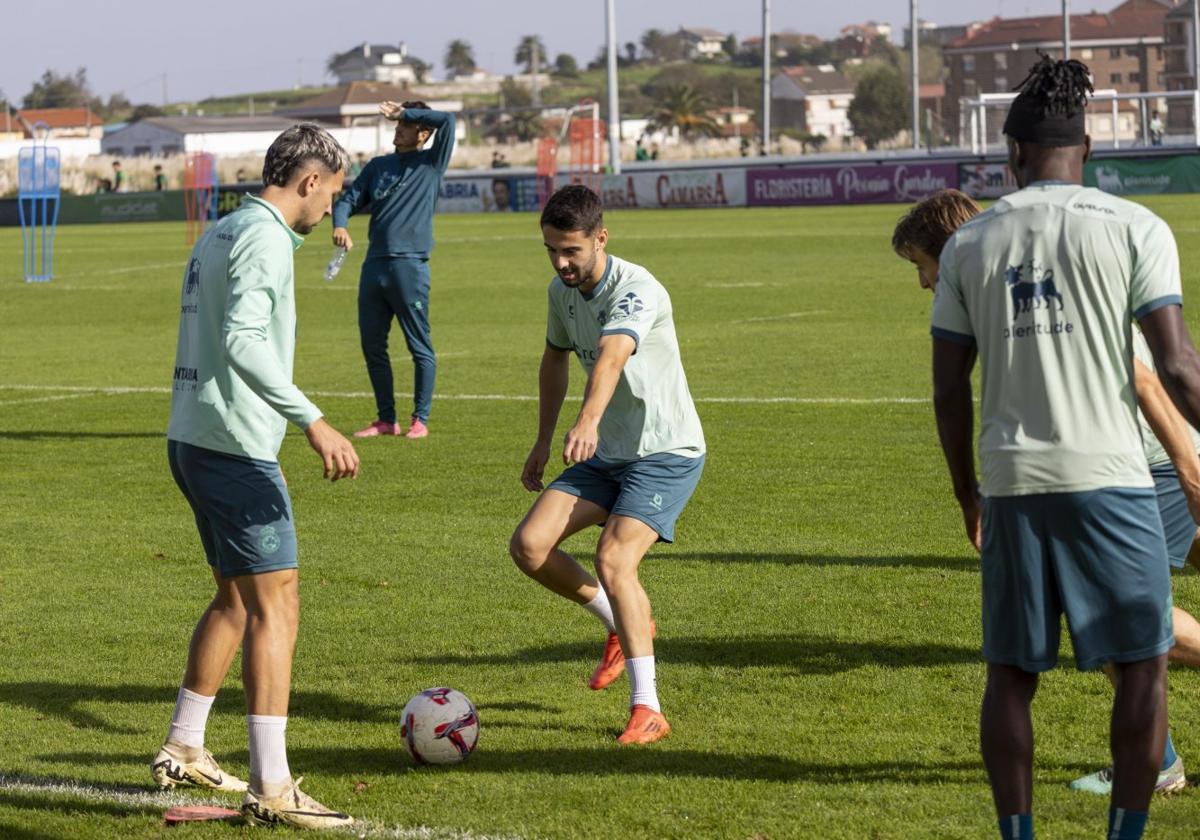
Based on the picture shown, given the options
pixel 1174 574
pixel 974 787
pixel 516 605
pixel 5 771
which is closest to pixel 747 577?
pixel 516 605

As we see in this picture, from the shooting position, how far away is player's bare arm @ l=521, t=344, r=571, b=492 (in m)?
6.75

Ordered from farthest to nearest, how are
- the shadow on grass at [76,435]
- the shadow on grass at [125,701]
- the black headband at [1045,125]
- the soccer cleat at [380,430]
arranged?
the shadow on grass at [76,435], the soccer cleat at [380,430], the shadow on grass at [125,701], the black headband at [1045,125]

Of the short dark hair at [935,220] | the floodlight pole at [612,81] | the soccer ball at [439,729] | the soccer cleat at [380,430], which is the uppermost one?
the floodlight pole at [612,81]

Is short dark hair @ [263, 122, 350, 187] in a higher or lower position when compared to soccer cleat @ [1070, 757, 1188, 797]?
higher

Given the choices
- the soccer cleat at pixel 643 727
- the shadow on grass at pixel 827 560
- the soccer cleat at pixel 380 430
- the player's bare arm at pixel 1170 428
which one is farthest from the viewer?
the soccer cleat at pixel 380 430

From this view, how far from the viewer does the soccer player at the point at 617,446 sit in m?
6.09

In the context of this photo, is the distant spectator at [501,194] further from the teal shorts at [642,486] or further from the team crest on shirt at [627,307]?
the team crest on shirt at [627,307]

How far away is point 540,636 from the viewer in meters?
7.61

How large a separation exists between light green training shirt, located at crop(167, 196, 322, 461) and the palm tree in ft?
493

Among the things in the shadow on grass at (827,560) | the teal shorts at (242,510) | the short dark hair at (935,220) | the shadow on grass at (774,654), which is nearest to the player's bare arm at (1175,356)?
the short dark hair at (935,220)

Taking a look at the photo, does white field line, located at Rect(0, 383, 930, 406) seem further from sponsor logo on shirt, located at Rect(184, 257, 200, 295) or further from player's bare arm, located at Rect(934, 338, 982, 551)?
player's bare arm, located at Rect(934, 338, 982, 551)

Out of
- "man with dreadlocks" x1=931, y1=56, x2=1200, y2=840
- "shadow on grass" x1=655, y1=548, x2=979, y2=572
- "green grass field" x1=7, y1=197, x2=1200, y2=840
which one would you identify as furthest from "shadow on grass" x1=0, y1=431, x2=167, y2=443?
"man with dreadlocks" x1=931, y1=56, x2=1200, y2=840

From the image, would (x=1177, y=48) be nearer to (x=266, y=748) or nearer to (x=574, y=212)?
(x=574, y=212)

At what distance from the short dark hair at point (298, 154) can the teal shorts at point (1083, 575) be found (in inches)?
89.1
